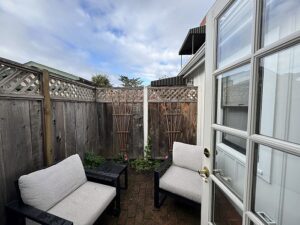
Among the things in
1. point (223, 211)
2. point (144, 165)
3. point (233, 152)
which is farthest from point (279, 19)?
point (144, 165)

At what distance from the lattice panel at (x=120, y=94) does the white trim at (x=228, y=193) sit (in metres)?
2.80

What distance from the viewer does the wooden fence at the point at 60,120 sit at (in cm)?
156

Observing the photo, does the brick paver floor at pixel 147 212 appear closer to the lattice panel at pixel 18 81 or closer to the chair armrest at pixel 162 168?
the chair armrest at pixel 162 168

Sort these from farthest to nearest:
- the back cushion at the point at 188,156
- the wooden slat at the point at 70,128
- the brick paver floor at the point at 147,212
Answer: the wooden slat at the point at 70,128 → the back cushion at the point at 188,156 → the brick paver floor at the point at 147,212

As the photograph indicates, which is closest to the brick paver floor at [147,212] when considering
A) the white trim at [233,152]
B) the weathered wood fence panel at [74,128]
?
the weathered wood fence panel at [74,128]

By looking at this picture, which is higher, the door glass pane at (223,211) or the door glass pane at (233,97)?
the door glass pane at (233,97)

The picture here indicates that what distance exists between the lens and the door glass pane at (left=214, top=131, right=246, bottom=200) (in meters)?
0.91

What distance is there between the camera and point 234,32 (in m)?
1.00

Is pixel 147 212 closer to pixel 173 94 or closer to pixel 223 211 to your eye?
pixel 223 211

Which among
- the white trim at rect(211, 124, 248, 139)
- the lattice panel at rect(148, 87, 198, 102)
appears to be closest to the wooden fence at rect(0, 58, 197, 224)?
the lattice panel at rect(148, 87, 198, 102)

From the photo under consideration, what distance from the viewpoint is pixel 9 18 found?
279cm

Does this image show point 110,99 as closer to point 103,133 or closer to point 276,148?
point 103,133

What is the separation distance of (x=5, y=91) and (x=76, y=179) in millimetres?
1226

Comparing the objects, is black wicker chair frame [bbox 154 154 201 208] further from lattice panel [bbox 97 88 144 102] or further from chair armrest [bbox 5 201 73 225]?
lattice panel [bbox 97 88 144 102]
